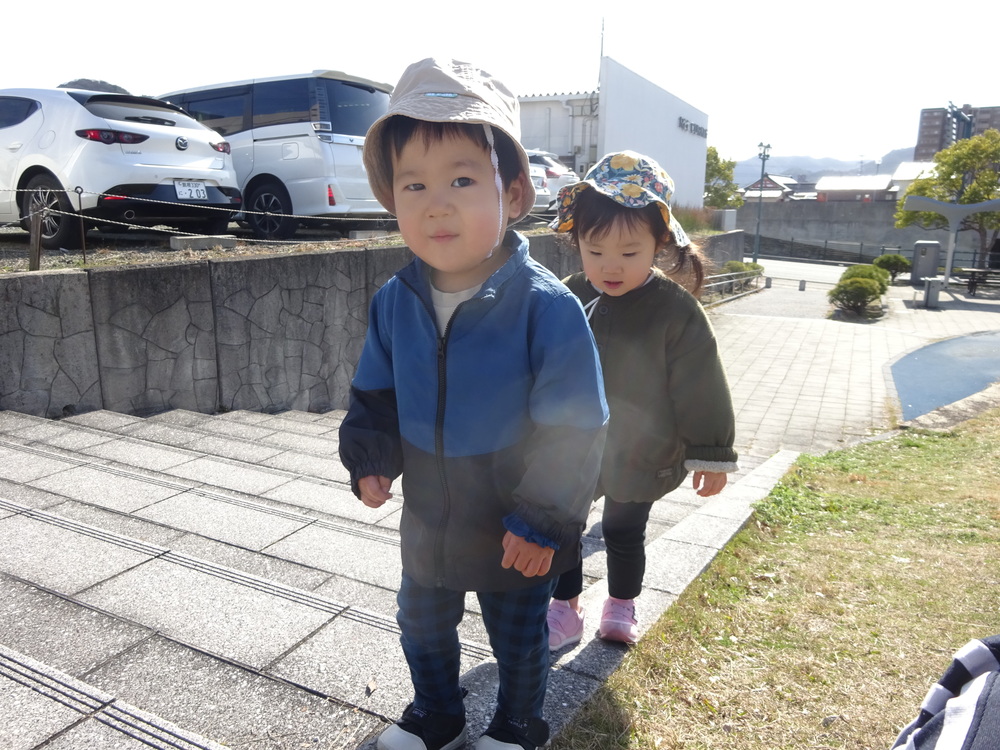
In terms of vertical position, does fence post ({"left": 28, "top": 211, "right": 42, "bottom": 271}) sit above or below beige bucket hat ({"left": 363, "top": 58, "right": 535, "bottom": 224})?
below

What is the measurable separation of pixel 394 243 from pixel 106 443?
446 cm

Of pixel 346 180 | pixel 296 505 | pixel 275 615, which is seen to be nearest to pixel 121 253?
pixel 346 180

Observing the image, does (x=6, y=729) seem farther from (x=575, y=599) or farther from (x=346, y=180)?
(x=346, y=180)

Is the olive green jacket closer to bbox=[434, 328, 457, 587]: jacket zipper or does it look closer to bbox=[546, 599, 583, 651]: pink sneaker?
bbox=[546, 599, 583, 651]: pink sneaker

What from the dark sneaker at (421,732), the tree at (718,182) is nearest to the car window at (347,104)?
the dark sneaker at (421,732)

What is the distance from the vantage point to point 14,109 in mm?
6695

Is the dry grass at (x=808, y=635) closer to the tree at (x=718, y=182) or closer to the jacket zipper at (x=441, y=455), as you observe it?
the jacket zipper at (x=441, y=455)

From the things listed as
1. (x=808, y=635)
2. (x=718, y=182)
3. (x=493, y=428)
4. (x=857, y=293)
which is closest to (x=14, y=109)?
(x=493, y=428)

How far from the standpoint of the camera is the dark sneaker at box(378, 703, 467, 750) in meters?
1.65

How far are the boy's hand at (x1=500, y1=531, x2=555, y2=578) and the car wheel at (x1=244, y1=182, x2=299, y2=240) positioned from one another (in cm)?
757

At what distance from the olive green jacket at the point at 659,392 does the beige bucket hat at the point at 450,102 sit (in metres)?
0.59

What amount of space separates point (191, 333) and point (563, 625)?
4.46 m

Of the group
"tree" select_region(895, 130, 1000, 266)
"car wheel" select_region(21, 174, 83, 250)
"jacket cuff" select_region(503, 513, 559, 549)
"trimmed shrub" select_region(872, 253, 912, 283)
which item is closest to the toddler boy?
"jacket cuff" select_region(503, 513, 559, 549)

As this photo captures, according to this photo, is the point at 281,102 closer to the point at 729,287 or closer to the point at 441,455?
the point at 441,455
